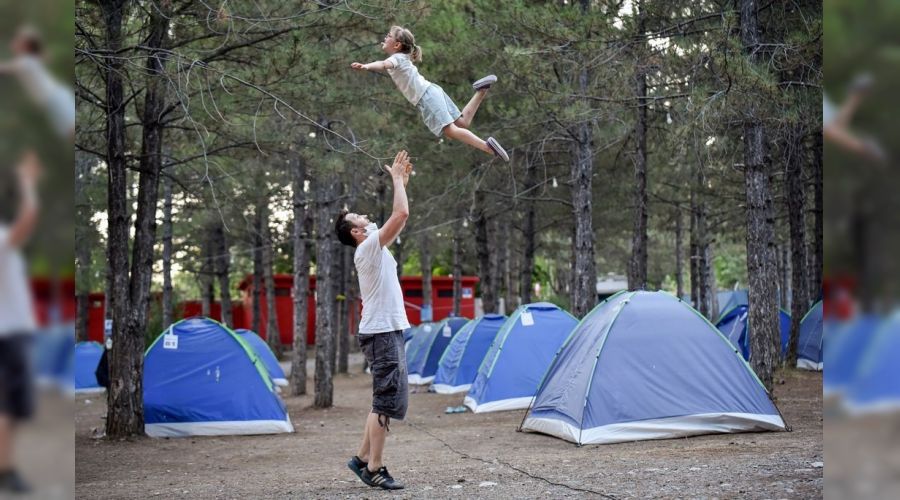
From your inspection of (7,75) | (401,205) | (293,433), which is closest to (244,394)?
(293,433)

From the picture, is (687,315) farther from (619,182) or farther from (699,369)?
(619,182)

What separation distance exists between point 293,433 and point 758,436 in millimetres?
5788

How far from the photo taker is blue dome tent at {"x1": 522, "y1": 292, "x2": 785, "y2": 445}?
340 inches

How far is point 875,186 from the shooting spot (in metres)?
1.26

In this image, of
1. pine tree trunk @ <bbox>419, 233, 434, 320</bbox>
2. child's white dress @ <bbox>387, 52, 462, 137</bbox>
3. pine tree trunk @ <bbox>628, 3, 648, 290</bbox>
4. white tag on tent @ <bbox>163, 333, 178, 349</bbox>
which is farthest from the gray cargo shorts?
pine tree trunk @ <bbox>419, 233, 434, 320</bbox>

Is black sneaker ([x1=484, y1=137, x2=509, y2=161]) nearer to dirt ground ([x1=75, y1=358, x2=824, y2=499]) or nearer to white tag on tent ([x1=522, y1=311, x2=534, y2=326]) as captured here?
dirt ground ([x1=75, y1=358, x2=824, y2=499])

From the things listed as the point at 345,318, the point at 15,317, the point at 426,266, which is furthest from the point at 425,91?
the point at 426,266

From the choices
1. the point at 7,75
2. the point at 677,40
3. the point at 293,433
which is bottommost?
the point at 293,433

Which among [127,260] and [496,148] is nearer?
[496,148]

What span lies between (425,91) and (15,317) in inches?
207

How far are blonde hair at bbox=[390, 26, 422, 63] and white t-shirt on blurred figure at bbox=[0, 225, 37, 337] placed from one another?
16.4 feet

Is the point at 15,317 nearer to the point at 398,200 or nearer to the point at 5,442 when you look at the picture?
the point at 5,442

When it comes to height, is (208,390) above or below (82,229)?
below

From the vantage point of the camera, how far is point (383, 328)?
5820 millimetres
